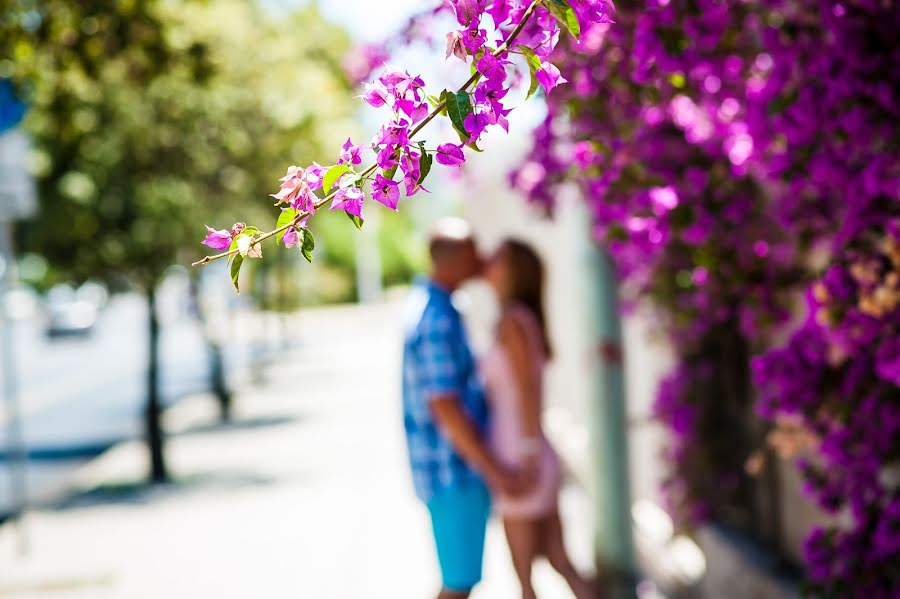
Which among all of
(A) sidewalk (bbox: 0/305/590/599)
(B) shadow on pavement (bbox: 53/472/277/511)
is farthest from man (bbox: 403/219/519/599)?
(B) shadow on pavement (bbox: 53/472/277/511)

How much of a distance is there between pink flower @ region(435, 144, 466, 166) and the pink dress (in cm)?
316

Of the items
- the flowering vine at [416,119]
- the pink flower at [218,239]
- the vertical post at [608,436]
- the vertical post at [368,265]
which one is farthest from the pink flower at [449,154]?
the vertical post at [368,265]

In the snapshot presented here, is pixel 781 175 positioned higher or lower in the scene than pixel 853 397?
higher

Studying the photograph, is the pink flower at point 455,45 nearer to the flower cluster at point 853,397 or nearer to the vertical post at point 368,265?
the flower cluster at point 853,397

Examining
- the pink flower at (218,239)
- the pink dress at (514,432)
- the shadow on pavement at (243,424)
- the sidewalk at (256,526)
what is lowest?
the sidewalk at (256,526)

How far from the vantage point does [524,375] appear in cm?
480

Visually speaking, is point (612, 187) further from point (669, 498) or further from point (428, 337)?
point (669, 498)

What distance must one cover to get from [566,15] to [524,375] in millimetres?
3238

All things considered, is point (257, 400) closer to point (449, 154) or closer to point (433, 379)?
point (433, 379)

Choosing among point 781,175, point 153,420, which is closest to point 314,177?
point 781,175

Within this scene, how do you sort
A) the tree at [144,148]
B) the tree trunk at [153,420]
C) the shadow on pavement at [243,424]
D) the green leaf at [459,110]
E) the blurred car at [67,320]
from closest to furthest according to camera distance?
the green leaf at [459,110] → the tree at [144,148] → the tree trunk at [153,420] → the shadow on pavement at [243,424] → the blurred car at [67,320]

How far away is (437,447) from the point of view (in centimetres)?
462

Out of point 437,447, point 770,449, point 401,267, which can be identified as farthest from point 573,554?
point 401,267

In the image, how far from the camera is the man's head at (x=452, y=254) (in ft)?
15.5
